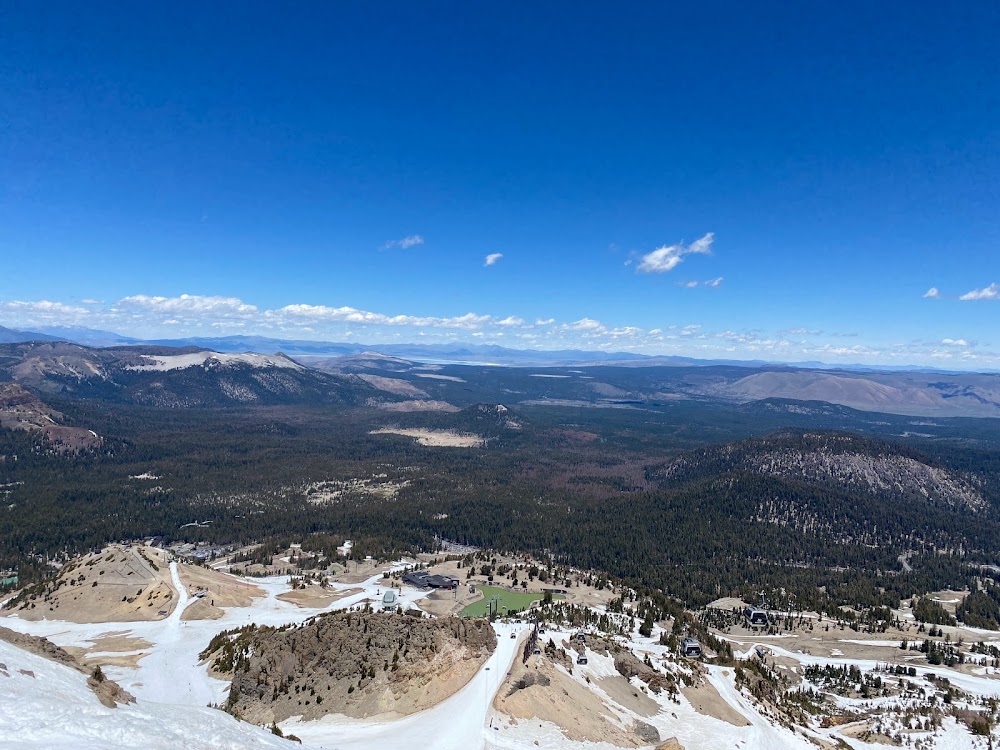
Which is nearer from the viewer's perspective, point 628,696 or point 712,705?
point 628,696

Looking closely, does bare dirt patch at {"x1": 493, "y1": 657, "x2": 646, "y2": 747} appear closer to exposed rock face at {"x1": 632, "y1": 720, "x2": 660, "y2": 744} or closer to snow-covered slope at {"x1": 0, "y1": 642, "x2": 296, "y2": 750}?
exposed rock face at {"x1": 632, "y1": 720, "x2": 660, "y2": 744}

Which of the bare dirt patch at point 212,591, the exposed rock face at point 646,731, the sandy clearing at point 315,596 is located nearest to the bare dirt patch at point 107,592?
the bare dirt patch at point 212,591

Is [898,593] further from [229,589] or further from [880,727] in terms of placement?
[229,589]

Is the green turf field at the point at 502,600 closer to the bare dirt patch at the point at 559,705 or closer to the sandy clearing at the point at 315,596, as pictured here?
the sandy clearing at the point at 315,596

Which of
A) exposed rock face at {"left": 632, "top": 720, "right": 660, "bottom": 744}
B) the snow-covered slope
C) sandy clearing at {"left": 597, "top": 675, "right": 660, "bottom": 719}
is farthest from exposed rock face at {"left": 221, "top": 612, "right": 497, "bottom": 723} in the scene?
the snow-covered slope

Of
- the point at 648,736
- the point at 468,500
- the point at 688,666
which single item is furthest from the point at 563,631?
the point at 468,500

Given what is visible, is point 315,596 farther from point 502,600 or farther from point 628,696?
point 628,696

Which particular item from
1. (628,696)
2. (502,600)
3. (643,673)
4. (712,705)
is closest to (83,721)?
(628,696)
